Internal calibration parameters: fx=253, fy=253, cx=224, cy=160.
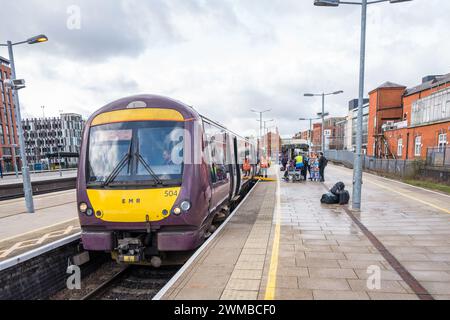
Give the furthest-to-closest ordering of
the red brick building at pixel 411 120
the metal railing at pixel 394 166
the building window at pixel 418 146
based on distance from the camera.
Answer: the building window at pixel 418 146 < the red brick building at pixel 411 120 < the metal railing at pixel 394 166

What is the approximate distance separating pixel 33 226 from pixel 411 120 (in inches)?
1417

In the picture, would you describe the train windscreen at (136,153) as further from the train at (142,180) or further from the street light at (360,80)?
the street light at (360,80)

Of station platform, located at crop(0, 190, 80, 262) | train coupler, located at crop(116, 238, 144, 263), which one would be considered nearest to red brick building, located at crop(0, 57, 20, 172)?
station platform, located at crop(0, 190, 80, 262)

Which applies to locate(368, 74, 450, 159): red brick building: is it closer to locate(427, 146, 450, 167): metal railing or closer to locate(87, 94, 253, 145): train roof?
locate(427, 146, 450, 167): metal railing

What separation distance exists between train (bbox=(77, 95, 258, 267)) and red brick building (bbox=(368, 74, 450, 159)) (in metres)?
17.5

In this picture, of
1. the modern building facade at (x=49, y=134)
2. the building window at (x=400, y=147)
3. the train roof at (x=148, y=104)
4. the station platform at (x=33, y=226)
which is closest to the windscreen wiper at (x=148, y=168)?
the train roof at (x=148, y=104)

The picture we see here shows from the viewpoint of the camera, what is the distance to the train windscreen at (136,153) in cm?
442

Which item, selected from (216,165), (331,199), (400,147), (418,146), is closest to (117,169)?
(216,165)

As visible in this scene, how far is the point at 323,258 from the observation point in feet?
15.0

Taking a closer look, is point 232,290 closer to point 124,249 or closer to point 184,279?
point 184,279

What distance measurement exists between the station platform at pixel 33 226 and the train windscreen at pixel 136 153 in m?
2.83

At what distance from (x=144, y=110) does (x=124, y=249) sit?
2.48 m
